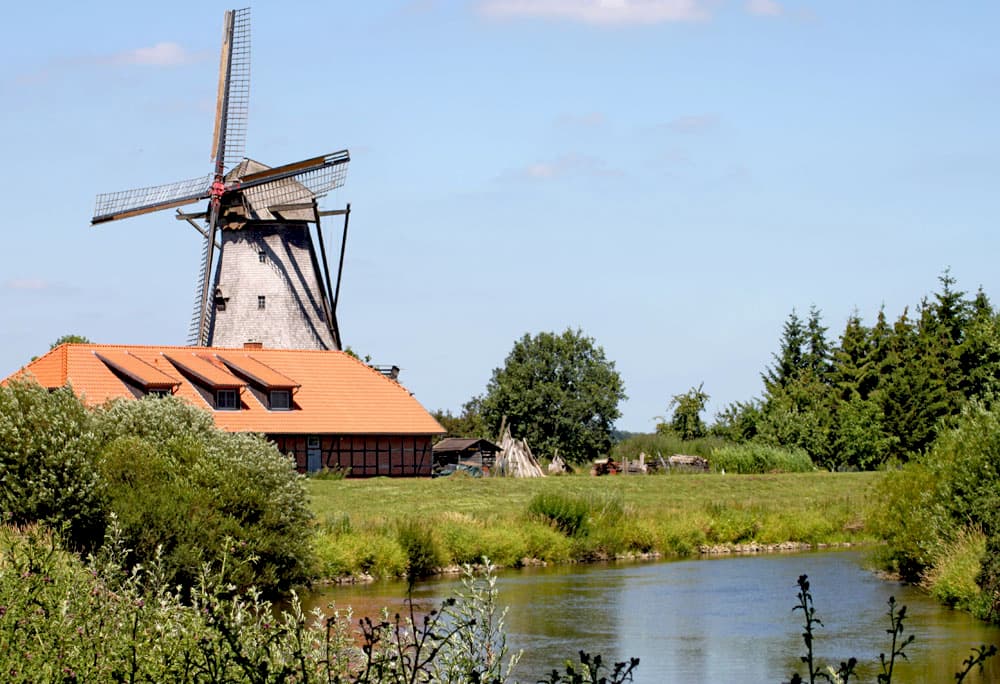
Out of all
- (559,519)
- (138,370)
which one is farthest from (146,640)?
(138,370)

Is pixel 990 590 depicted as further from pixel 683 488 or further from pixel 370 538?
pixel 683 488

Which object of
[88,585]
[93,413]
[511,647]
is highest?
[93,413]

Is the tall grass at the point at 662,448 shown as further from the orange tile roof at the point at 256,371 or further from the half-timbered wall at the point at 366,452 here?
the orange tile roof at the point at 256,371

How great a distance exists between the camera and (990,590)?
2441 centimetres

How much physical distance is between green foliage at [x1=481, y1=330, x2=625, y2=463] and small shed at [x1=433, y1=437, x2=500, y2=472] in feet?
48.9

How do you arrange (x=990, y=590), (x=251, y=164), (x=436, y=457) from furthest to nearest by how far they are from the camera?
(x=436, y=457) → (x=251, y=164) → (x=990, y=590)

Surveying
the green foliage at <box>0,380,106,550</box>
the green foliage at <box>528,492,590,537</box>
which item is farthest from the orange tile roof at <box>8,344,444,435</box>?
the green foliage at <box>0,380,106,550</box>

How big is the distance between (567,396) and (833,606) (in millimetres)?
63772

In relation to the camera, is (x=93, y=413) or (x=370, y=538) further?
(x=370, y=538)

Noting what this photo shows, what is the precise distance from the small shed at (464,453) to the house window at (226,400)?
23435 millimetres

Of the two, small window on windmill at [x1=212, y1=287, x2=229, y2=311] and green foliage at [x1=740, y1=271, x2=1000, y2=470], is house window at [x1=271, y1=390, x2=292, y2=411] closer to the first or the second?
small window on windmill at [x1=212, y1=287, x2=229, y2=311]

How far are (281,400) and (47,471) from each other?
92.2ft

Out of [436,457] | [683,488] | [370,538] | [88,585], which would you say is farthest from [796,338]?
[88,585]

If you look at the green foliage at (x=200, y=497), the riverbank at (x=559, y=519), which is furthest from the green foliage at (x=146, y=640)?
the riverbank at (x=559, y=519)
